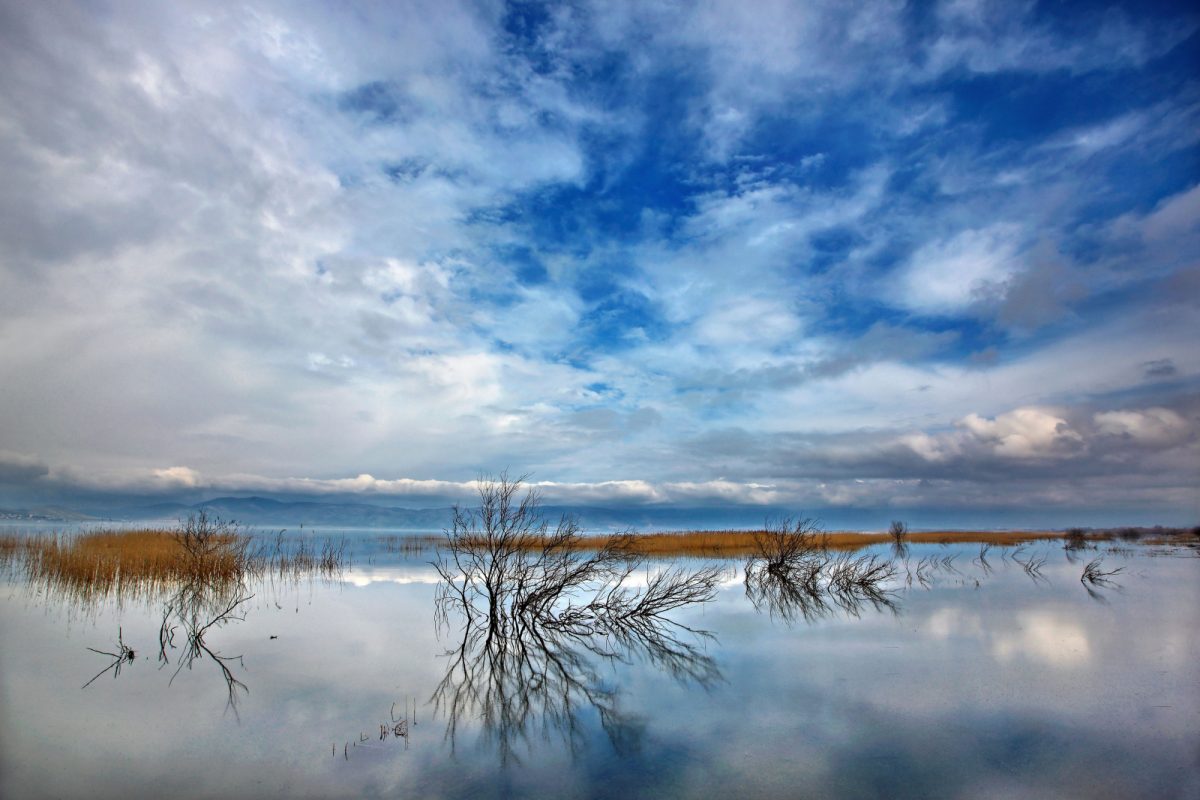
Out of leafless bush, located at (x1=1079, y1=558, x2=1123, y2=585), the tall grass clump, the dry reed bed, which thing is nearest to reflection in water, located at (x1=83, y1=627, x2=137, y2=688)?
the tall grass clump

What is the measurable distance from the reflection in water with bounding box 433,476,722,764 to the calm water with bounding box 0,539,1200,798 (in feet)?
0.24

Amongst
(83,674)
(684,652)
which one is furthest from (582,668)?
(83,674)

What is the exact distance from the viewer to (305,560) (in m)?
27.7

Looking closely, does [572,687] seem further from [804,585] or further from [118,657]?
[804,585]

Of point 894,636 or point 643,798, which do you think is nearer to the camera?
point 643,798

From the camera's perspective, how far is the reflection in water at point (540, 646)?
795 centimetres

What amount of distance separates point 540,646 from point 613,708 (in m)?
4.26

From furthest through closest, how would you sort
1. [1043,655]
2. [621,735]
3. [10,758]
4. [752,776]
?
[1043,655] < [621,735] < [10,758] < [752,776]

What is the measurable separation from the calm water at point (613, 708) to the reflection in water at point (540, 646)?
73 millimetres

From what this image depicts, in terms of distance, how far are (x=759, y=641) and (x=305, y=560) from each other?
2181 cm

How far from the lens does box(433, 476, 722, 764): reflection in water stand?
7953mm

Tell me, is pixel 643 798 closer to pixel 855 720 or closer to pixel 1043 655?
pixel 855 720

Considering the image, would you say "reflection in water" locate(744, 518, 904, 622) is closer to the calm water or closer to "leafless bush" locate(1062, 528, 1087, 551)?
the calm water

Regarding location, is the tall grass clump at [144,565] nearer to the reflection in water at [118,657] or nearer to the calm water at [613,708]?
the calm water at [613,708]
